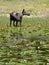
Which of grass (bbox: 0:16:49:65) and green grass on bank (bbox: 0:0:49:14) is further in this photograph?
green grass on bank (bbox: 0:0:49:14)

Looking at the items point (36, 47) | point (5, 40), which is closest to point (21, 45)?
point (36, 47)

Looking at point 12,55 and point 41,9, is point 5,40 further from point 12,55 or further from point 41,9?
point 41,9

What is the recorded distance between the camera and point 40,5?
4216 centimetres

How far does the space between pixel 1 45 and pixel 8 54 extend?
2562 mm

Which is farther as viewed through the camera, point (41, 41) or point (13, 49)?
point (41, 41)

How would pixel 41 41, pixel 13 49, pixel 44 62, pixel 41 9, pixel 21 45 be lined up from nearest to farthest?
pixel 44 62
pixel 13 49
pixel 21 45
pixel 41 41
pixel 41 9

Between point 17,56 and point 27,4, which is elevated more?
point 17,56

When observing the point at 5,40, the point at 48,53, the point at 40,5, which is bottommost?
the point at 40,5

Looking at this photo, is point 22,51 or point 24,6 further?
point 24,6

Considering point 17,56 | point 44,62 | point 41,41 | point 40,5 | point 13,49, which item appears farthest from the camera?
point 40,5

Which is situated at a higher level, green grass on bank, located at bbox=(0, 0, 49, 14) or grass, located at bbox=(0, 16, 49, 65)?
grass, located at bbox=(0, 16, 49, 65)

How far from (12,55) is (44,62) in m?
1.80

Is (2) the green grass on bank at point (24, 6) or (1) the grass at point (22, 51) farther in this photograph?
(2) the green grass on bank at point (24, 6)

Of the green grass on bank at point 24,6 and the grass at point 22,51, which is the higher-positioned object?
the grass at point 22,51
